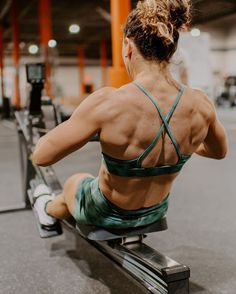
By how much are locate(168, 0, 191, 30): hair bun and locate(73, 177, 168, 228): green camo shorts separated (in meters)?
0.69

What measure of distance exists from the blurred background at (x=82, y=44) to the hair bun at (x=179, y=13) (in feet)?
10.5

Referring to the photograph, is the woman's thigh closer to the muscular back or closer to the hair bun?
the muscular back

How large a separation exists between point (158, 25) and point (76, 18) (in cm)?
1365

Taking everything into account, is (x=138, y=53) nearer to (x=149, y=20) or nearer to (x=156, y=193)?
(x=149, y=20)

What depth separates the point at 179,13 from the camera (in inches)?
55.7

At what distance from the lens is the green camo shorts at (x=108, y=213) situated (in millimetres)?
1617

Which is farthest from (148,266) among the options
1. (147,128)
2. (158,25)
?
(158,25)

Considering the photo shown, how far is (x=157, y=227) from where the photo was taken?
170cm

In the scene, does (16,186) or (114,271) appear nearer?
(114,271)

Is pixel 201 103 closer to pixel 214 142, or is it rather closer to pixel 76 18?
pixel 214 142

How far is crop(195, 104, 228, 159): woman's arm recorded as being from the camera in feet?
5.05

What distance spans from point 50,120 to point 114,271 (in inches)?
43.0

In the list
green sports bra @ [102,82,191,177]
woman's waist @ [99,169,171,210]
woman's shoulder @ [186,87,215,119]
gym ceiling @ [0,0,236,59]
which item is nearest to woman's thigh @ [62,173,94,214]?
woman's waist @ [99,169,171,210]

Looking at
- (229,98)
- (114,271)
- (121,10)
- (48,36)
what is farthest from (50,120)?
(229,98)
